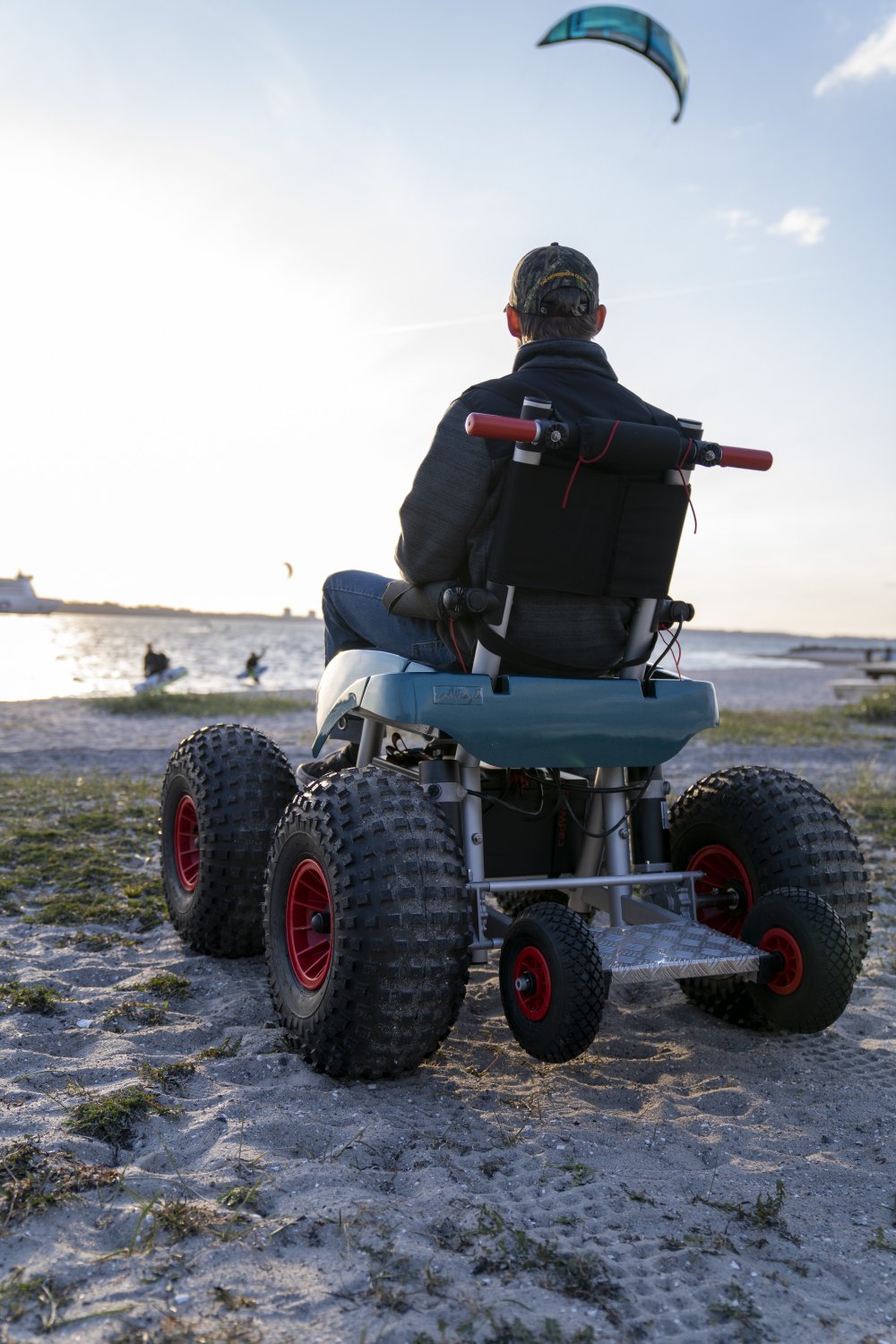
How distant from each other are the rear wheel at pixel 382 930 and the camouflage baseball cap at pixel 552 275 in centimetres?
157

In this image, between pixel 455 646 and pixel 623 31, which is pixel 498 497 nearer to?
pixel 455 646

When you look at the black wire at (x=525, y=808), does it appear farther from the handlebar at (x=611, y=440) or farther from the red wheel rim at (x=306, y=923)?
the handlebar at (x=611, y=440)

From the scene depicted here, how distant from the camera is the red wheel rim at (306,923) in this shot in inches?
120

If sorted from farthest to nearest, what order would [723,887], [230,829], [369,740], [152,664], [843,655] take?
1. [843,655]
2. [152,664]
3. [230,829]
4. [369,740]
5. [723,887]

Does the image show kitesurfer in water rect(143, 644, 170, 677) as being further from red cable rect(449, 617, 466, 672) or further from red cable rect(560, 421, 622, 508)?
red cable rect(560, 421, 622, 508)

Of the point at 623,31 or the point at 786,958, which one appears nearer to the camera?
the point at 786,958

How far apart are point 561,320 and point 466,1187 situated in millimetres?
2453

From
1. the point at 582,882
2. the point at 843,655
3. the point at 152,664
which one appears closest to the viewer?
the point at 582,882

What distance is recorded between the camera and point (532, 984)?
8.95 ft

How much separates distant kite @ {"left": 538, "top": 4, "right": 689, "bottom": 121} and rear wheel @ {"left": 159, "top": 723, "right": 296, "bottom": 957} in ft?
9.14

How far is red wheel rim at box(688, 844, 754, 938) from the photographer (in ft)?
11.1

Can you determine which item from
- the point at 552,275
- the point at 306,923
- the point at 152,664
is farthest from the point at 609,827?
the point at 152,664

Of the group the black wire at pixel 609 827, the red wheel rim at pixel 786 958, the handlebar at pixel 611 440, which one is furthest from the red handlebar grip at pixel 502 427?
the red wheel rim at pixel 786 958

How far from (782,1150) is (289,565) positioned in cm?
636
